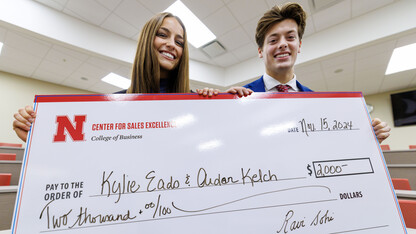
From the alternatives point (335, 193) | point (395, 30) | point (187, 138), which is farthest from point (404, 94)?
point (187, 138)

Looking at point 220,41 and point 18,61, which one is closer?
point 220,41

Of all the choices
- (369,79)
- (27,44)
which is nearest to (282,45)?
(27,44)

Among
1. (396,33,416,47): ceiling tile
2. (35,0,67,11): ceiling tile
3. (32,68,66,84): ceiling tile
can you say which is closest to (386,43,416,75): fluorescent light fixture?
→ (396,33,416,47): ceiling tile

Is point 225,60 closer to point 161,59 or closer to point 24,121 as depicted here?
point 161,59

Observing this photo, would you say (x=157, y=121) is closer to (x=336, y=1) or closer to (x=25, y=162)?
(x=25, y=162)

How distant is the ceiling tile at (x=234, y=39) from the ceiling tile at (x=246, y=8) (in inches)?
12.1

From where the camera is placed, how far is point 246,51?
396cm

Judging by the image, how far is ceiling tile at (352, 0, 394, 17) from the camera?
8.76ft

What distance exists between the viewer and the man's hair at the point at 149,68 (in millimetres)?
803

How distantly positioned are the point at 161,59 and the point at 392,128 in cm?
781

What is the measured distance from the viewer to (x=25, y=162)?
0.49m

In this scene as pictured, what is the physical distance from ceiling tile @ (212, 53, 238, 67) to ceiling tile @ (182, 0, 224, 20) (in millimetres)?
1327

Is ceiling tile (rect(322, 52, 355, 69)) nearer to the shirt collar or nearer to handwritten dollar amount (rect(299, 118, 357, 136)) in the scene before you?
the shirt collar

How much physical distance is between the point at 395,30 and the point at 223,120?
3740 mm
